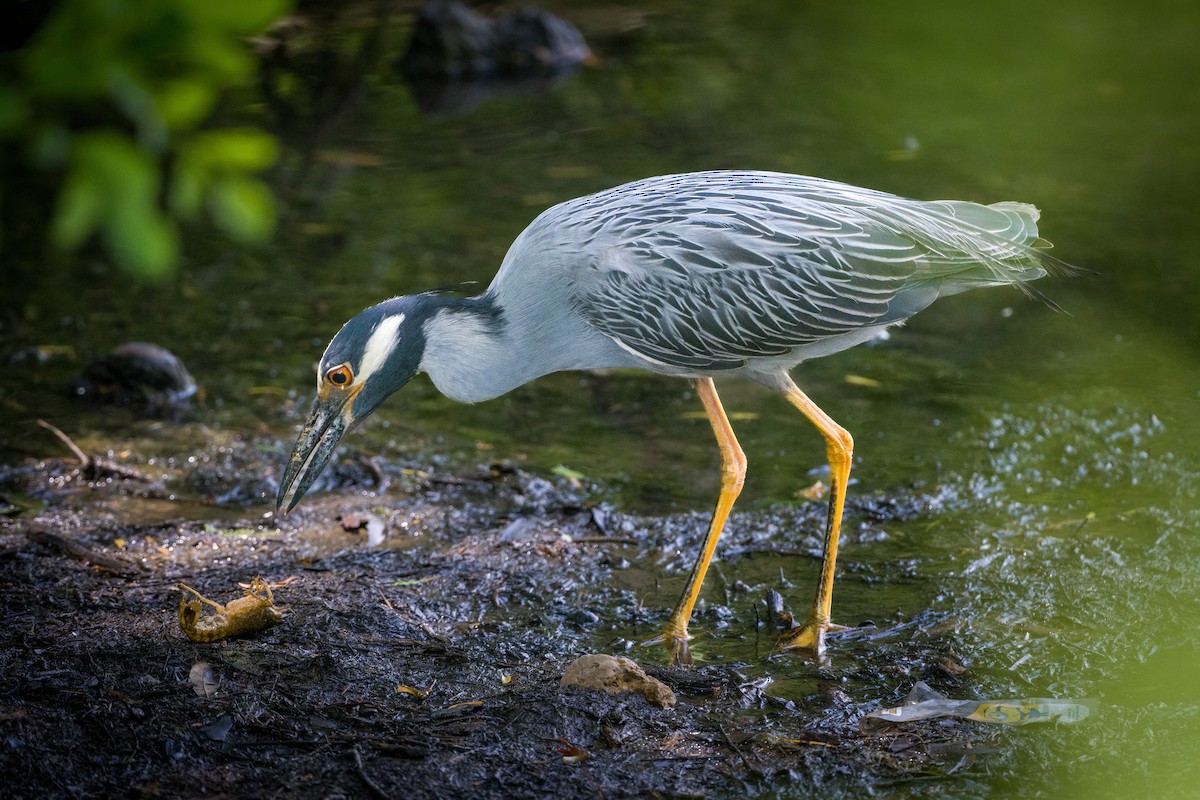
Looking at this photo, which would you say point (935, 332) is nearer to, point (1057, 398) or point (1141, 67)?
point (1057, 398)

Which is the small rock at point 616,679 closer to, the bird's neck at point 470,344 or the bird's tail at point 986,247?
the bird's neck at point 470,344

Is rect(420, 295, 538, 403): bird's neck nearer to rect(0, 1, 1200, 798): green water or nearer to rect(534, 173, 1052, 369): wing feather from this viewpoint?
rect(534, 173, 1052, 369): wing feather

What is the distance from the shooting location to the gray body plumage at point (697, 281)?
441cm

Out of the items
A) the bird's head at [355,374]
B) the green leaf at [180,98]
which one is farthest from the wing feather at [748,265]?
the green leaf at [180,98]

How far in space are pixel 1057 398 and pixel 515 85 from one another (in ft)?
26.8

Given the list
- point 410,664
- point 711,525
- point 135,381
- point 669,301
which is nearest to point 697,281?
point 669,301

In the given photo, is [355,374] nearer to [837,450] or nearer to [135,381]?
[837,450]

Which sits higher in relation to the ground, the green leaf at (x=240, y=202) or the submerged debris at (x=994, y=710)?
the green leaf at (x=240, y=202)

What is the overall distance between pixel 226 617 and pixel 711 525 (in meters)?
1.77

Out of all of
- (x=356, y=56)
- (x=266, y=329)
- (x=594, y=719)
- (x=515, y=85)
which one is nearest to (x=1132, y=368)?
(x=594, y=719)

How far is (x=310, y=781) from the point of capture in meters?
3.44

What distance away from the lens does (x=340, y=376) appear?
14.3 feet

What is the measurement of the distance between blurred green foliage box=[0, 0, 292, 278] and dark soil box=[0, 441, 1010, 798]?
6.34 feet

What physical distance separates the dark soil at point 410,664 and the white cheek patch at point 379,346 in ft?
2.86
